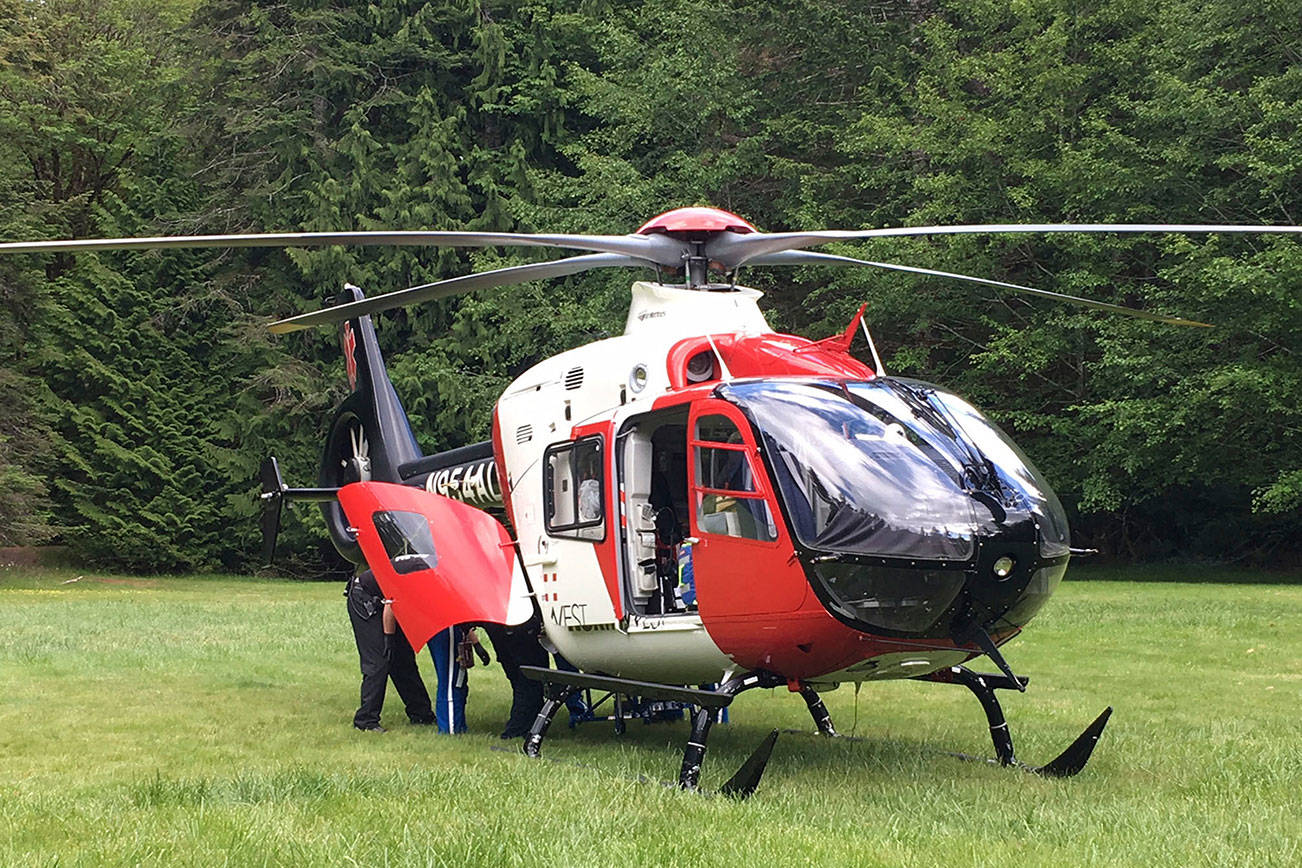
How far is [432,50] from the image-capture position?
117 feet

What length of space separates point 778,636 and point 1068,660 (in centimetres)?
732

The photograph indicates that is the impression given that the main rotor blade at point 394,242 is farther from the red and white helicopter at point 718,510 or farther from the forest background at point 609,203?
the forest background at point 609,203

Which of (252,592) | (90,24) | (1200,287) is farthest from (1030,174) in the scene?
(90,24)

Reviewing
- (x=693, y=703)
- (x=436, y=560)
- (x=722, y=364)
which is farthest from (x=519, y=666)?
(x=722, y=364)

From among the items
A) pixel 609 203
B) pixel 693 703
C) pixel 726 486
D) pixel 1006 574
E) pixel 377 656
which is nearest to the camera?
pixel 1006 574

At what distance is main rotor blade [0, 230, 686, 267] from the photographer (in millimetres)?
6504

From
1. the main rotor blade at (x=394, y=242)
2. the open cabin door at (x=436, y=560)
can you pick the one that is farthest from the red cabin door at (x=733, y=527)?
the open cabin door at (x=436, y=560)

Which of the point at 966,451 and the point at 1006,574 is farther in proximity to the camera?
the point at 966,451

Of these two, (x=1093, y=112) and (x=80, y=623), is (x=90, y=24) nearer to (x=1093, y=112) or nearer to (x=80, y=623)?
(x=80, y=623)

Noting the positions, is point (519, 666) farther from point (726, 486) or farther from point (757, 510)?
point (757, 510)

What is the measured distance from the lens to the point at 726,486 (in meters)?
7.04

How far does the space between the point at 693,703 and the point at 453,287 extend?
2935mm

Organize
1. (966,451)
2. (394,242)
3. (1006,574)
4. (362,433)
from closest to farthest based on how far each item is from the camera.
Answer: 1. (1006,574)
2. (966,451)
3. (394,242)
4. (362,433)

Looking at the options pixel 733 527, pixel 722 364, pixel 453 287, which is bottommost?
pixel 733 527
